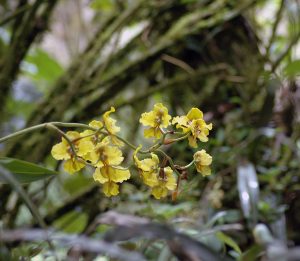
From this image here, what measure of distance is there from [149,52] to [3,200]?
0.56 m

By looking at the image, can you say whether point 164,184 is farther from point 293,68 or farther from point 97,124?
point 293,68

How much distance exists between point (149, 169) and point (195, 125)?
0.08m

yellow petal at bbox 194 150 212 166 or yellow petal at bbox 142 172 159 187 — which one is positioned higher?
yellow petal at bbox 142 172 159 187

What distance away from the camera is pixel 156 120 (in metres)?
0.55

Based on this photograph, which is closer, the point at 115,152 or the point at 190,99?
the point at 115,152

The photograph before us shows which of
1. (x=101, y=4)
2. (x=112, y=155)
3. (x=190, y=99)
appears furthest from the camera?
(x=101, y=4)

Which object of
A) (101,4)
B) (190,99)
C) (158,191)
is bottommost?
(190,99)

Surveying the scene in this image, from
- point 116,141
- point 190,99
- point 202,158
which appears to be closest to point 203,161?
point 202,158

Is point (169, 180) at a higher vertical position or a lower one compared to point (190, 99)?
higher

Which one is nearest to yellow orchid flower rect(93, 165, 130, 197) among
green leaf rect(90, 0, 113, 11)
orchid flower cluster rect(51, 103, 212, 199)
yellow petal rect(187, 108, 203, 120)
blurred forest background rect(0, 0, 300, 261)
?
orchid flower cluster rect(51, 103, 212, 199)

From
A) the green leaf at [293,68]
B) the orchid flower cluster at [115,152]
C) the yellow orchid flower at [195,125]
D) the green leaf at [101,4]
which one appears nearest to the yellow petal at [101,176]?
the orchid flower cluster at [115,152]

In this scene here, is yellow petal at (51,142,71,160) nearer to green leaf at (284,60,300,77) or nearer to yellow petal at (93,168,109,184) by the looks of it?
yellow petal at (93,168,109,184)

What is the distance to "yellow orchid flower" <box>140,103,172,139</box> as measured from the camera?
540mm

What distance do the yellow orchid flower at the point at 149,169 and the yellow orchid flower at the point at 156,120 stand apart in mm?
36
